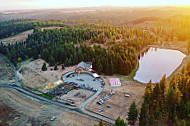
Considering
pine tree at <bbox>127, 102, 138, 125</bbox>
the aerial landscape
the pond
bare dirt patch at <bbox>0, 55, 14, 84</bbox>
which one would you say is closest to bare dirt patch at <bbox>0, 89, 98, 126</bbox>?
the aerial landscape

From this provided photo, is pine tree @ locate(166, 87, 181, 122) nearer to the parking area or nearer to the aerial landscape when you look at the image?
the aerial landscape

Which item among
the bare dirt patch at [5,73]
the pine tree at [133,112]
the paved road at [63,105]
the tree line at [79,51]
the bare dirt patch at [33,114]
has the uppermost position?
the tree line at [79,51]

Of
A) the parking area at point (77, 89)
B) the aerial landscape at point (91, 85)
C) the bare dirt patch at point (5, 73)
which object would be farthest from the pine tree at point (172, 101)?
the bare dirt patch at point (5, 73)

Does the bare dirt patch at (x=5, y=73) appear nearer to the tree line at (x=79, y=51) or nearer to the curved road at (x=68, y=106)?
the tree line at (x=79, y=51)

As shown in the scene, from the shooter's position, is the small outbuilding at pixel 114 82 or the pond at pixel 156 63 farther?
the pond at pixel 156 63

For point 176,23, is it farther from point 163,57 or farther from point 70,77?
point 70,77

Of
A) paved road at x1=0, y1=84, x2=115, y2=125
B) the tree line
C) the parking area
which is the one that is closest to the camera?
paved road at x1=0, y1=84, x2=115, y2=125

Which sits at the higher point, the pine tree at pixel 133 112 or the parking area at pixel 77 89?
the pine tree at pixel 133 112
